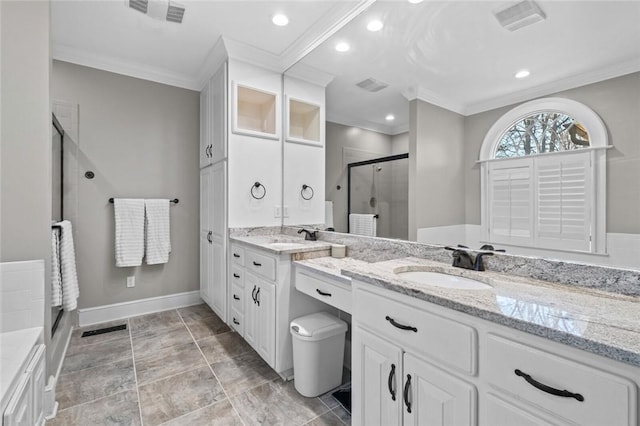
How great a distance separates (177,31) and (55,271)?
2.05m

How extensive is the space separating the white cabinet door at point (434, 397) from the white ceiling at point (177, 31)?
218 cm

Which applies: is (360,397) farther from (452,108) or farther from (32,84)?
(32,84)

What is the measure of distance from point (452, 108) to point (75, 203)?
326cm

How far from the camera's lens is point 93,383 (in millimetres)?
1927

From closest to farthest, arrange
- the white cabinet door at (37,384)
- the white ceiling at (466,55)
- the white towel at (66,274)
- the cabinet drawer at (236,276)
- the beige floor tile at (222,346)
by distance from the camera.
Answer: the white ceiling at (466,55) < the white cabinet door at (37,384) < the white towel at (66,274) < the beige floor tile at (222,346) < the cabinet drawer at (236,276)

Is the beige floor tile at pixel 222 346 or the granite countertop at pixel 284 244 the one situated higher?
the granite countertop at pixel 284 244

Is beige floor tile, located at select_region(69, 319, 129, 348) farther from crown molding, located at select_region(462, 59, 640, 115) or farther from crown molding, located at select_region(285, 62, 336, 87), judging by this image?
crown molding, located at select_region(462, 59, 640, 115)

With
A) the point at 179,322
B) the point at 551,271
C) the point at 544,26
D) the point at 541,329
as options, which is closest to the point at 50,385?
the point at 179,322

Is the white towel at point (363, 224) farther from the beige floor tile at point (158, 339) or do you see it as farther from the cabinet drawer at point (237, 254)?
the beige floor tile at point (158, 339)

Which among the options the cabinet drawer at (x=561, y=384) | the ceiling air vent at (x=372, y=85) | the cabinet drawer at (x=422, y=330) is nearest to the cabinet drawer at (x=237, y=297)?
the cabinet drawer at (x=422, y=330)

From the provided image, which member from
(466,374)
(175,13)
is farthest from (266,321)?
(175,13)

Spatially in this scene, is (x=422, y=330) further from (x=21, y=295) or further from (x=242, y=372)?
(x=21, y=295)

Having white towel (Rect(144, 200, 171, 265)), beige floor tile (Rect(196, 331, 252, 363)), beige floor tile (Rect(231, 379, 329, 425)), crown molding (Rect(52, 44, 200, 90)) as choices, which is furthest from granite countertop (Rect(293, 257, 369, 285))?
crown molding (Rect(52, 44, 200, 90))

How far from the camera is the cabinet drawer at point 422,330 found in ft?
2.99
